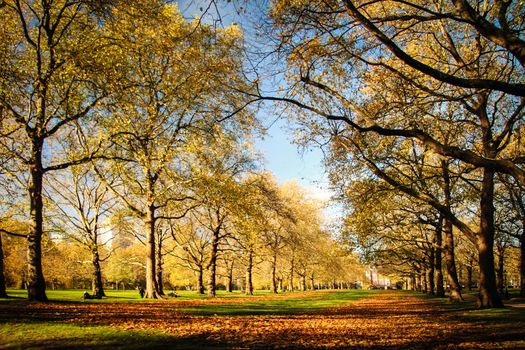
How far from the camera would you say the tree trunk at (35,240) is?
15.6 m

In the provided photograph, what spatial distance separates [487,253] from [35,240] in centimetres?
1984

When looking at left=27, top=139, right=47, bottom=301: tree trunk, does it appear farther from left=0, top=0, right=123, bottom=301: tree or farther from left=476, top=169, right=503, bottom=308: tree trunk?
left=476, top=169, right=503, bottom=308: tree trunk

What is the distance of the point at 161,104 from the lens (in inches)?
813

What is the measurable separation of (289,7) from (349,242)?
19.2 meters

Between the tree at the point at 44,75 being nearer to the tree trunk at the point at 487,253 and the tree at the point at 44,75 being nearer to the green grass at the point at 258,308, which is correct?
the green grass at the point at 258,308

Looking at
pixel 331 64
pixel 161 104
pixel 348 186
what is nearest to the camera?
pixel 331 64

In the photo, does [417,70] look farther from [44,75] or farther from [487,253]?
[44,75]

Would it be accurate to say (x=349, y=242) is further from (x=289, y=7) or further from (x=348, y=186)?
(x=289, y=7)

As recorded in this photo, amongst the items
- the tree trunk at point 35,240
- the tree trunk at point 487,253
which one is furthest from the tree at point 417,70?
the tree trunk at point 35,240

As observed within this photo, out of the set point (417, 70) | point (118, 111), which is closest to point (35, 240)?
point (118, 111)

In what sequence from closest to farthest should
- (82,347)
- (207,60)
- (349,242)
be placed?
1. (82,347)
2. (207,60)
3. (349,242)

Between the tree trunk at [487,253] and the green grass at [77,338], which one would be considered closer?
the green grass at [77,338]

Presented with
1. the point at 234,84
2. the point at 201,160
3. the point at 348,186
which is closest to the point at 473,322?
the point at 348,186

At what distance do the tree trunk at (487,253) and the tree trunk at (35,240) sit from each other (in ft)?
62.5
